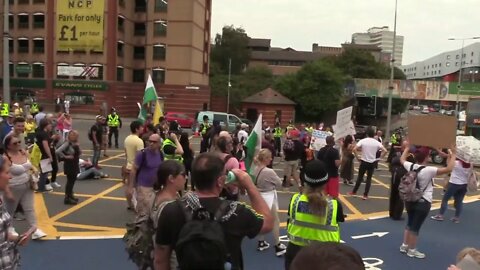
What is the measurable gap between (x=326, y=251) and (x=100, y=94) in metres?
46.5

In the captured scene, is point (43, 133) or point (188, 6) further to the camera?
point (188, 6)

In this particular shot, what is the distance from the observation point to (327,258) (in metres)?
1.64

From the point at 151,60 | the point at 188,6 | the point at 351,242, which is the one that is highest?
the point at 188,6

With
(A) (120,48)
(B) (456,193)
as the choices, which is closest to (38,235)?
(B) (456,193)

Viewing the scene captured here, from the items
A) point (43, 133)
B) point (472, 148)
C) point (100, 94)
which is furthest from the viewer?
point (100, 94)

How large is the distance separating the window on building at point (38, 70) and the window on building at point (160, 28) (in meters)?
12.0

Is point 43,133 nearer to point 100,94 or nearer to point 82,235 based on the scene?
point 82,235

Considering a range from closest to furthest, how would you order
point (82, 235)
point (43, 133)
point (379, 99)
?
point (82, 235), point (43, 133), point (379, 99)

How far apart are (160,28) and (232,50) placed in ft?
106

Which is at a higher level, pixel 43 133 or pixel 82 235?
pixel 43 133

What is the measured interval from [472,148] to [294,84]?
1596 inches

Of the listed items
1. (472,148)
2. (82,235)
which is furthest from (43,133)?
(472,148)

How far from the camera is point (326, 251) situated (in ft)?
5.49

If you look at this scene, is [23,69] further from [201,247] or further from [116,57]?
[201,247]
